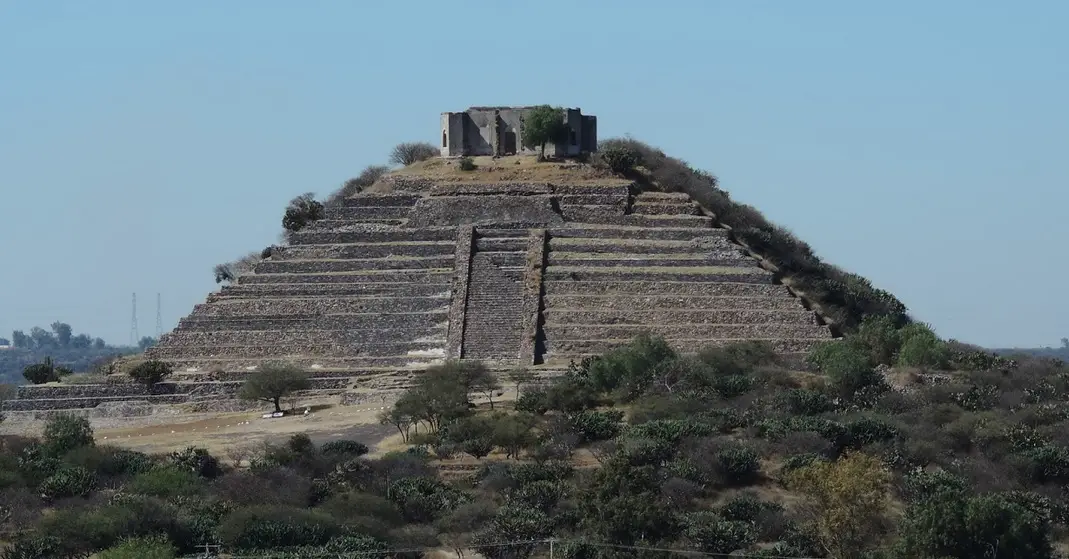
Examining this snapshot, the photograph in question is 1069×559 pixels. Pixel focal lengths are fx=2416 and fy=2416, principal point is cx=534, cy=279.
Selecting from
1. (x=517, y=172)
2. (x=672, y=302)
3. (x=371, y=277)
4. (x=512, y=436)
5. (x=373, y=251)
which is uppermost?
(x=517, y=172)

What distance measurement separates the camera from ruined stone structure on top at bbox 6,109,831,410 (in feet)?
232

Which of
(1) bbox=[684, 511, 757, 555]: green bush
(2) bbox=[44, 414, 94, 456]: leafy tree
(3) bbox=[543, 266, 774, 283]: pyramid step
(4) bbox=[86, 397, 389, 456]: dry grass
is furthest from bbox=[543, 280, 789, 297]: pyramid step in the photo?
(1) bbox=[684, 511, 757, 555]: green bush

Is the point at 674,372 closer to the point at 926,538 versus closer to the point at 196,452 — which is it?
the point at 196,452

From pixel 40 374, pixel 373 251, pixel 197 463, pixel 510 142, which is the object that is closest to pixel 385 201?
pixel 373 251

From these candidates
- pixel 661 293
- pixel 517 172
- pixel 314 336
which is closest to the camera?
pixel 314 336

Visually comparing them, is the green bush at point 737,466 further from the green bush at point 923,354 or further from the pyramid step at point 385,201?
the pyramid step at point 385,201

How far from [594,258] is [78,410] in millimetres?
16781

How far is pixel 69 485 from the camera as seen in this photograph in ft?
180

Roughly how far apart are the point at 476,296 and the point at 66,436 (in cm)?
1722

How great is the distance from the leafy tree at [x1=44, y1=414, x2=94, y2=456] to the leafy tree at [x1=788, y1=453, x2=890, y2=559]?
19517 mm

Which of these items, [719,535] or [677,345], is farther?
[677,345]

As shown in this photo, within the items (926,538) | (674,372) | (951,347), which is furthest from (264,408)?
(926,538)

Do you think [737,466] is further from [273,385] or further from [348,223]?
[348,223]

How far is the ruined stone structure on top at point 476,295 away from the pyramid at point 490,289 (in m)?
0.06
